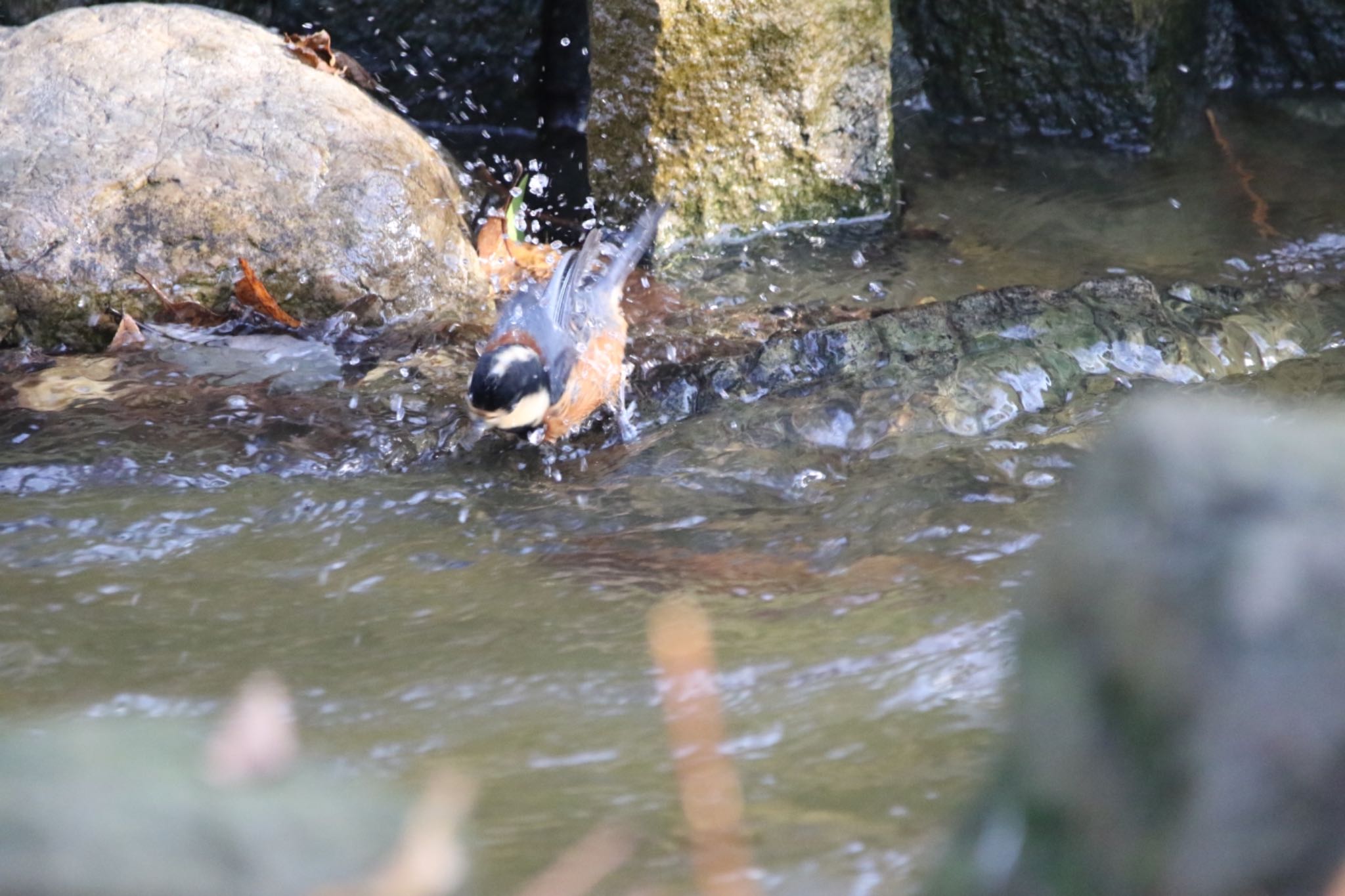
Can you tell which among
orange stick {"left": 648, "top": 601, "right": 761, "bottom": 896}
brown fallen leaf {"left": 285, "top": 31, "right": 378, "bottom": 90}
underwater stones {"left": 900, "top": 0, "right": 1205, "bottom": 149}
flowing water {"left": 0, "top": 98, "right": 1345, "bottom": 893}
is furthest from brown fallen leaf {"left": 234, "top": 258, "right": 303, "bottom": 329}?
underwater stones {"left": 900, "top": 0, "right": 1205, "bottom": 149}

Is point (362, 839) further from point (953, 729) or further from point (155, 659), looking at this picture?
point (155, 659)

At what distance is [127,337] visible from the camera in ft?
13.9

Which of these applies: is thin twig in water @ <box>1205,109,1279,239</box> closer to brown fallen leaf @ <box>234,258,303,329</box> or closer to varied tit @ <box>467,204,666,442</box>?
varied tit @ <box>467,204,666,442</box>

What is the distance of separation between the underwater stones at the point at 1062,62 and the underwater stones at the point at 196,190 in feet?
9.42

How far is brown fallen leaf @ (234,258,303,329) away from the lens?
4340mm

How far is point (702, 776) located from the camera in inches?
80.4

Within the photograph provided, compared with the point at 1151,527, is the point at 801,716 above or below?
below

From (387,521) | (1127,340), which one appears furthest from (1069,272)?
(387,521)

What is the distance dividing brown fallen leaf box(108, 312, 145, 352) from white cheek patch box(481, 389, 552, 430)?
4.72 ft

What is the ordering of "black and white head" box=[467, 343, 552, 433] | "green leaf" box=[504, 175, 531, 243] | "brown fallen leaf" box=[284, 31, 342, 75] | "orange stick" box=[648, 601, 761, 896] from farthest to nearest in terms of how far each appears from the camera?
"brown fallen leaf" box=[284, 31, 342, 75]
"green leaf" box=[504, 175, 531, 243]
"black and white head" box=[467, 343, 552, 433]
"orange stick" box=[648, 601, 761, 896]

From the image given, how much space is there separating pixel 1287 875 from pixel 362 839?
795 millimetres

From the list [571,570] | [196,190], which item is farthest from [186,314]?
[571,570]

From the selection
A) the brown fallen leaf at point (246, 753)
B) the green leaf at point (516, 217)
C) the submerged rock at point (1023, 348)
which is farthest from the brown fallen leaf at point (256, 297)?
the brown fallen leaf at point (246, 753)

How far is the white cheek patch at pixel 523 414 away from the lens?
11.5 feet
